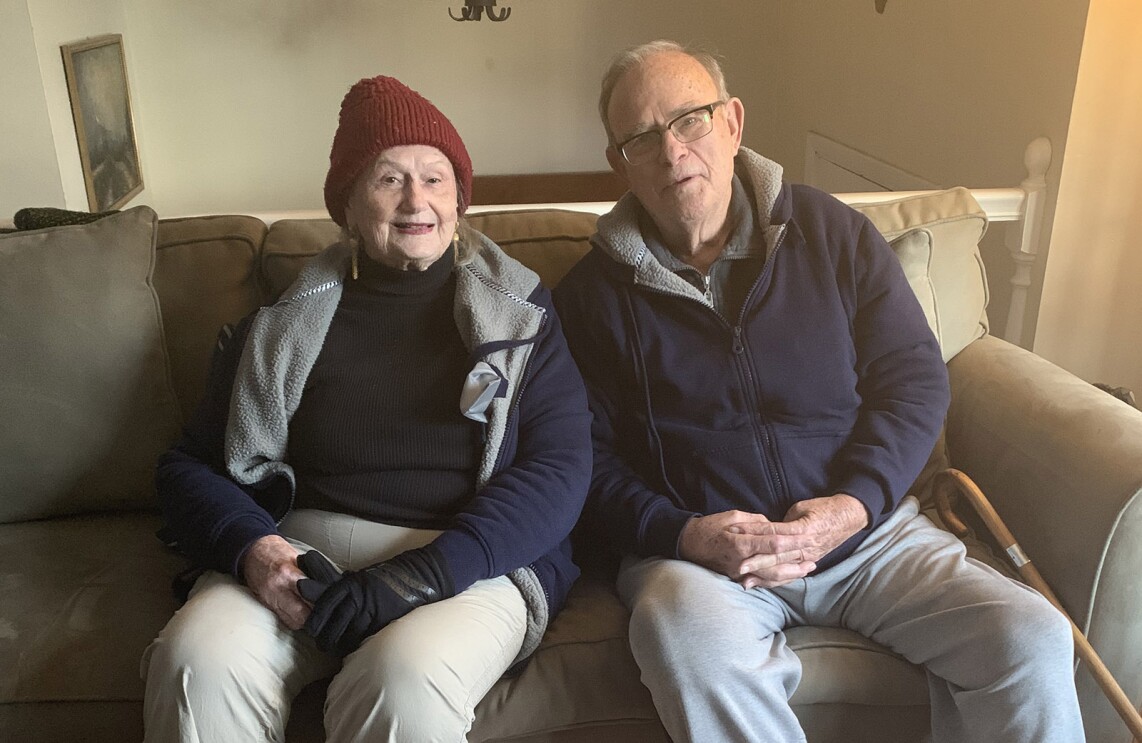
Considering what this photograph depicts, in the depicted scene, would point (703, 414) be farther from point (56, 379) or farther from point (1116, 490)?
point (56, 379)

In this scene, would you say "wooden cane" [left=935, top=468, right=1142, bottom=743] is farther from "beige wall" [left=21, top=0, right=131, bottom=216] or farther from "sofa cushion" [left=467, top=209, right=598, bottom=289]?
"beige wall" [left=21, top=0, right=131, bottom=216]

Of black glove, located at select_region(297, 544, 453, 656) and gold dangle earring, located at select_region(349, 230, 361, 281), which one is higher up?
gold dangle earring, located at select_region(349, 230, 361, 281)

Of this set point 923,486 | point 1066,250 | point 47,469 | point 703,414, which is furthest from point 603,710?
point 1066,250

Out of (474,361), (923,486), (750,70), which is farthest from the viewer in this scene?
(750,70)

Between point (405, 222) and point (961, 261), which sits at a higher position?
point (405, 222)

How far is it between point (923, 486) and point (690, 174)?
70 centimetres

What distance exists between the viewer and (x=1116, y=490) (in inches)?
52.7

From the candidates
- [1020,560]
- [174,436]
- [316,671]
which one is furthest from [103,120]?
[1020,560]

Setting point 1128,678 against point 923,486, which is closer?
point 1128,678

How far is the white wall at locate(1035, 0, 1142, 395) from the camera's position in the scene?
2.10m

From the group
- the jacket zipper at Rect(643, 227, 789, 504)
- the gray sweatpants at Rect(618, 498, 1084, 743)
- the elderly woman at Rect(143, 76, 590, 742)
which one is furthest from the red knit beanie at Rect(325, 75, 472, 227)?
the gray sweatpants at Rect(618, 498, 1084, 743)

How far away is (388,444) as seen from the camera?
1432 mm

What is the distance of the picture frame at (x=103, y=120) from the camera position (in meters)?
2.65

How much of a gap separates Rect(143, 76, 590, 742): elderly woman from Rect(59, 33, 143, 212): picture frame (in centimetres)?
153
